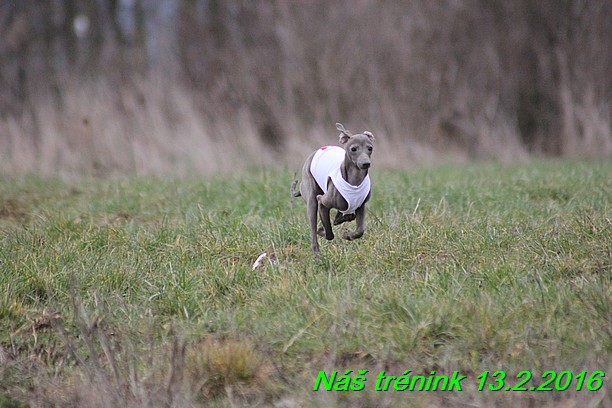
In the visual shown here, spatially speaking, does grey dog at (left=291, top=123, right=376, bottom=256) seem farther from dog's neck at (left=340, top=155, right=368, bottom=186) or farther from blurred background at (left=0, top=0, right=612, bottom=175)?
blurred background at (left=0, top=0, right=612, bottom=175)

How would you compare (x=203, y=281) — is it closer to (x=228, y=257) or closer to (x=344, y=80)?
(x=228, y=257)

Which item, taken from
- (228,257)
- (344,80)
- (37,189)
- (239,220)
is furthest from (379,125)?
(228,257)

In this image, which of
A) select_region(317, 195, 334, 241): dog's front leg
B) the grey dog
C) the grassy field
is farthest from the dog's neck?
the grassy field

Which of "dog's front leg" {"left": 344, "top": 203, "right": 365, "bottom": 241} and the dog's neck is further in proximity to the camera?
"dog's front leg" {"left": 344, "top": 203, "right": 365, "bottom": 241}

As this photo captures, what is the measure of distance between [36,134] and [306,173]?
911cm

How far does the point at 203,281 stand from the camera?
532 cm

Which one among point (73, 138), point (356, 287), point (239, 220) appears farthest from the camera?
point (73, 138)

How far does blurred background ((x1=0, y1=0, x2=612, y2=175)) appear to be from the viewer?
13.1 m

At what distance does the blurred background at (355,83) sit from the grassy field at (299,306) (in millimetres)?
6081

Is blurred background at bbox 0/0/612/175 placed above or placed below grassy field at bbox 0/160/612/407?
above

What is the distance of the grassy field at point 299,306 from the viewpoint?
413 centimetres

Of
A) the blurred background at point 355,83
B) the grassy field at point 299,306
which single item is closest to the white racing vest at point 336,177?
the grassy field at point 299,306

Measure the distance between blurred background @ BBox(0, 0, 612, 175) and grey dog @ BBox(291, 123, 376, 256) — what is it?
7.17 m

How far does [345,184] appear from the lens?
4.95 meters
